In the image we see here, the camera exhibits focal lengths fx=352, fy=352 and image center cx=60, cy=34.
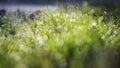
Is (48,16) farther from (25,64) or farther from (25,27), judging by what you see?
(25,64)

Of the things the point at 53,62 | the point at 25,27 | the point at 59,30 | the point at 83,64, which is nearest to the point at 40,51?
the point at 53,62

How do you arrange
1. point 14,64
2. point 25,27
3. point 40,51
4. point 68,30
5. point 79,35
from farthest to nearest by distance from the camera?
1. point 25,27
2. point 68,30
3. point 79,35
4. point 40,51
5. point 14,64

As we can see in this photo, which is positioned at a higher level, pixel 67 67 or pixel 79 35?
pixel 79 35

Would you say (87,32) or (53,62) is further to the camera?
(87,32)

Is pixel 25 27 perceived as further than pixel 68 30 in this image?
Yes

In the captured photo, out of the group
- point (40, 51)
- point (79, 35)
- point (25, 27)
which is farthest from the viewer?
point (25, 27)

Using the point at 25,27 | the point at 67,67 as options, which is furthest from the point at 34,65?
the point at 25,27

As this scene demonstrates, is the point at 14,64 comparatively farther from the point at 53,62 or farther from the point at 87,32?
the point at 87,32

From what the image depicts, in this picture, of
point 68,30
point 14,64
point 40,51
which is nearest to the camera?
point 14,64
